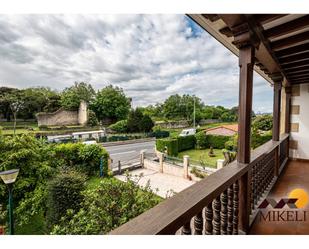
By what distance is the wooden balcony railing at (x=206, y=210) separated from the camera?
1.89 feet

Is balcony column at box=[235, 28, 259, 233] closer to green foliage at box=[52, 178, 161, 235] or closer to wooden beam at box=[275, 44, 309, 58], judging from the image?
wooden beam at box=[275, 44, 309, 58]

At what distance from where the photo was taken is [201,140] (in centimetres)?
1222

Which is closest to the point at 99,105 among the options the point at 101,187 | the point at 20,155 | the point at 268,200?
the point at 20,155

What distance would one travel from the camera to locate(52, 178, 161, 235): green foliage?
8.43 ft

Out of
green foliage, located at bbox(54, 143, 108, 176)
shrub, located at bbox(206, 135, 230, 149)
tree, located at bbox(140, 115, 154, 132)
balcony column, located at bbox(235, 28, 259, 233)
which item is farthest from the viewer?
tree, located at bbox(140, 115, 154, 132)

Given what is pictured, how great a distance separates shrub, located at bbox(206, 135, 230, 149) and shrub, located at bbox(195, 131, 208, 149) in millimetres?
230

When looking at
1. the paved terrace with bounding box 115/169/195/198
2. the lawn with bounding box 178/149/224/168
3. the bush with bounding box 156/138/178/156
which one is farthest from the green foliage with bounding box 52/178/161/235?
the bush with bounding box 156/138/178/156

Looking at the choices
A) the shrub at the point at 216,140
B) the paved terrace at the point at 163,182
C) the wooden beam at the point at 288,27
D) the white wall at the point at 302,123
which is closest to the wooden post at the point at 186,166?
the paved terrace at the point at 163,182

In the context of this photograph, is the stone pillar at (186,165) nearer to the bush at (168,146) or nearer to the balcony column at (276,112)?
the bush at (168,146)

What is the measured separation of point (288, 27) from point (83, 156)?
25.9 ft

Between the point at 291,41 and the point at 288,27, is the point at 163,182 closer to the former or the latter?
the point at 291,41

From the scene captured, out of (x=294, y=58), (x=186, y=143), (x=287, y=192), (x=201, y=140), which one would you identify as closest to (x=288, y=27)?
(x=294, y=58)
